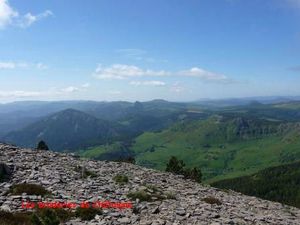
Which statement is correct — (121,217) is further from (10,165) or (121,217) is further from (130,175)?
(130,175)

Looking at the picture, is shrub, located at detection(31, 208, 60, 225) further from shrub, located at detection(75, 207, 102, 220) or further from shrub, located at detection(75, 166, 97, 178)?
shrub, located at detection(75, 166, 97, 178)

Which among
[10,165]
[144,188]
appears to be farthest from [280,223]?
[10,165]

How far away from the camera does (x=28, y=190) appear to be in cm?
2991

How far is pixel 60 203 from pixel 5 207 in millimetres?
3889

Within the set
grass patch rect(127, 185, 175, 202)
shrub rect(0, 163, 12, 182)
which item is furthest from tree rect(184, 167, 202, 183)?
shrub rect(0, 163, 12, 182)

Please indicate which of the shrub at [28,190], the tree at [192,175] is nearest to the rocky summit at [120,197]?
the shrub at [28,190]

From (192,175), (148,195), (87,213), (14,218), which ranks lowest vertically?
(192,175)

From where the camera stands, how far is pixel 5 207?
81.6 ft

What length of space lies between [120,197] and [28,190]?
269 inches

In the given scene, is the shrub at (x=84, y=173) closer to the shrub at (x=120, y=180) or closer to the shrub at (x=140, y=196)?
the shrub at (x=120, y=180)

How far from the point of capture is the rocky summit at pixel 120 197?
2545 centimetres

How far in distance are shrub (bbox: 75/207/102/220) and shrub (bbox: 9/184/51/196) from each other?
554 centimetres

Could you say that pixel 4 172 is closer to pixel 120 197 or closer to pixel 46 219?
pixel 120 197

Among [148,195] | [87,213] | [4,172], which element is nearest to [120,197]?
[148,195]
